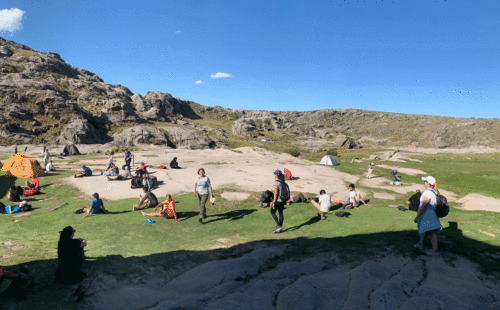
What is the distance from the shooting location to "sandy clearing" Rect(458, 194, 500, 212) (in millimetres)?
11553

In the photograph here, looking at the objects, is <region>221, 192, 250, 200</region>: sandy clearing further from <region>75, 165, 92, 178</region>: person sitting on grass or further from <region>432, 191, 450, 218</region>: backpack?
<region>75, 165, 92, 178</region>: person sitting on grass

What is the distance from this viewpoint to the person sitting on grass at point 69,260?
16.3 ft

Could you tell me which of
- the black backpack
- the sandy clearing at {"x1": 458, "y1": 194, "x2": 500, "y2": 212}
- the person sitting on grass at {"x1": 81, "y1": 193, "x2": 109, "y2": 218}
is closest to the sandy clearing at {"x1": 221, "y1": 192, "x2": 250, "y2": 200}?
the person sitting on grass at {"x1": 81, "y1": 193, "x2": 109, "y2": 218}

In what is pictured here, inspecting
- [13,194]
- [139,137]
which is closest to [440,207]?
[13,194]

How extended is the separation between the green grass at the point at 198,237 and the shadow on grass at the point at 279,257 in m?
0.02

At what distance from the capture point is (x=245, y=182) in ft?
58.3

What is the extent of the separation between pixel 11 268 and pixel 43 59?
87.6 metres

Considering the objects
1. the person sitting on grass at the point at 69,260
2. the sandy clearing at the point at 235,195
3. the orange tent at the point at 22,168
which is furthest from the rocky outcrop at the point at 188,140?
the person sitting on grass at the point at 69,260

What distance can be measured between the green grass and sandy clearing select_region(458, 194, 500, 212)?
2.67m

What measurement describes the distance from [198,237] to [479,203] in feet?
46.1

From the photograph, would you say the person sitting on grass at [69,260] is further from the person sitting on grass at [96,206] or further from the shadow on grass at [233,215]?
the person sitting on grass at [96,206]

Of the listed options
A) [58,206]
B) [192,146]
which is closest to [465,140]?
[192,146]

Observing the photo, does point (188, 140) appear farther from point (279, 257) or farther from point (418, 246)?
point (418, 246)

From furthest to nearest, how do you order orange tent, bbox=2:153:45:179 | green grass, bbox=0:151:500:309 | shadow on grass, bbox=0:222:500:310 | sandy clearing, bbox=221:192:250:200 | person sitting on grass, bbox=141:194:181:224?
orange tent, bbox=2:153:45:179, sandy clearing, bbox=221:192:250:200, person sitting on grass, bbox=141:194:181:224, green grass, bbox=0:151:500:309, shadow on grass, bbox=0:222:500:310
